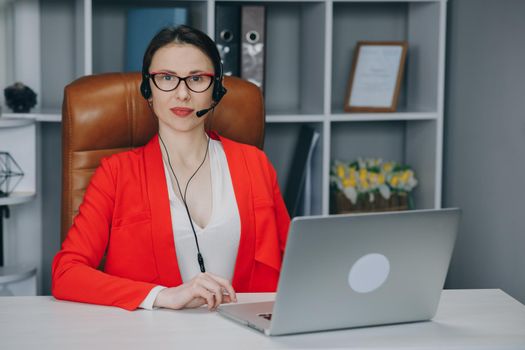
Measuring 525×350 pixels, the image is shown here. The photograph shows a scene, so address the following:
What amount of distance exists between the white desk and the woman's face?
552 mm

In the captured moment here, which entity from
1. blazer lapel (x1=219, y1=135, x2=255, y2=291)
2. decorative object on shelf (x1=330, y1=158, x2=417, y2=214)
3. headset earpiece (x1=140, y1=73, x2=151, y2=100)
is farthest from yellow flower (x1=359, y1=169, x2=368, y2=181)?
headset earpiece (x1=140, y1=73, x2=151, y2=100)

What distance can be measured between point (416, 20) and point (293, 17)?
484 mm

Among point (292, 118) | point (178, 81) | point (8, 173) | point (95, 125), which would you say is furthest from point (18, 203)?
point (178, 81)

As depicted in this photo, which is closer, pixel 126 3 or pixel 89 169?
pixel 89 169

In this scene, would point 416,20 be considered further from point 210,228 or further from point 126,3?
point 210,228

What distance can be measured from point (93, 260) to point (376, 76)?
5.30ft

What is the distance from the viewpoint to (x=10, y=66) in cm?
306

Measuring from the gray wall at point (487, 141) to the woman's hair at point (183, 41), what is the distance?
1002 millimetres

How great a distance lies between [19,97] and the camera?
2789mm

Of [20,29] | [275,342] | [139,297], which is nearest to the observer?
[275,342]

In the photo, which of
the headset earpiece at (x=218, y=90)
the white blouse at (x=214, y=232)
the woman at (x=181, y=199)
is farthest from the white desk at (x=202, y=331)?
the headset earpiece at (x=218, y=90)

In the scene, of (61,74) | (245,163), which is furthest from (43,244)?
(245,163)

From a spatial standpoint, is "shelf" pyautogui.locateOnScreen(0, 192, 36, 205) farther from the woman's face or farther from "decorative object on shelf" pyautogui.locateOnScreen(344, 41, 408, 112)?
"decorative object on shelf" pyautogui.locateOnScreen(344, 41, 408, 112)

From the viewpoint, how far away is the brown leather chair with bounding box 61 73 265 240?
2.09m
